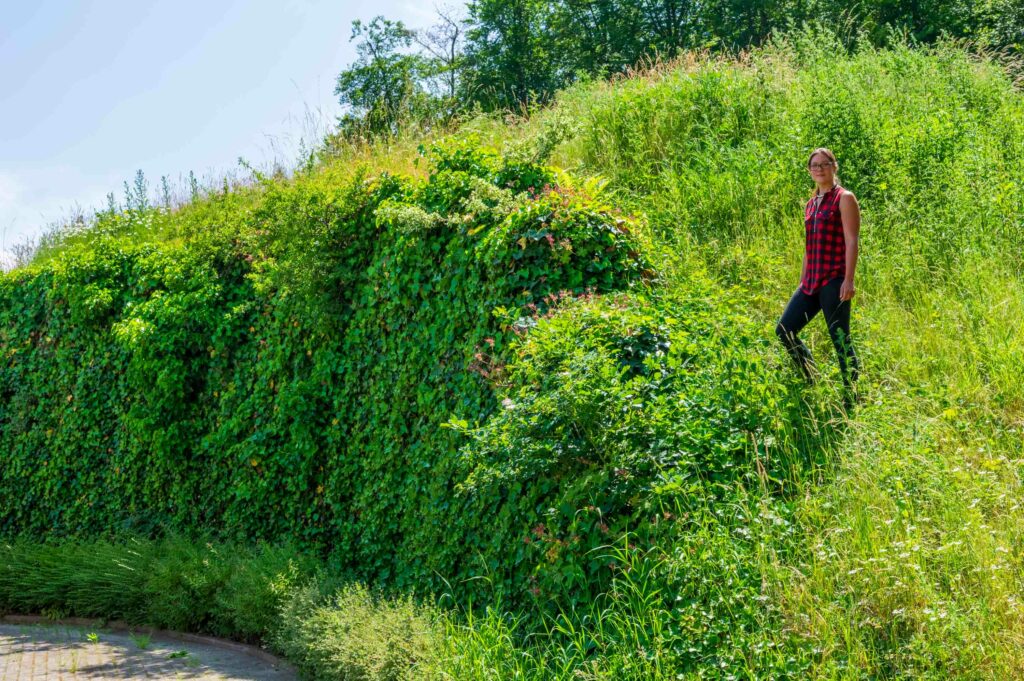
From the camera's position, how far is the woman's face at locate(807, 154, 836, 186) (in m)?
7.59

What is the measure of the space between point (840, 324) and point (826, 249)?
2.13 ft

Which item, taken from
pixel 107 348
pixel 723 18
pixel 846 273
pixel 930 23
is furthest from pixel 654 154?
pixel 723 18

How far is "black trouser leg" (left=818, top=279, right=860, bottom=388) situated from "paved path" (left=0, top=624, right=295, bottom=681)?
5296mm

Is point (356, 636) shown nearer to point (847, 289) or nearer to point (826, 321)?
point (826, 321)

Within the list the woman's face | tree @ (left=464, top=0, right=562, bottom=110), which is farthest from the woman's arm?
tree @ (left=464, top=0, right=562, bottom=110)

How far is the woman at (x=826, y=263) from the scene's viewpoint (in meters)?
7.32

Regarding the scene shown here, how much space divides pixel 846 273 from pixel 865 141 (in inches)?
165

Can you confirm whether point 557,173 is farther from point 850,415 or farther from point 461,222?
point 850,415

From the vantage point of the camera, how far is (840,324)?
7469mm

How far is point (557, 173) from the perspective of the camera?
8859mm

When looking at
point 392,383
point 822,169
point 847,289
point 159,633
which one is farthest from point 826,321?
point 159,633

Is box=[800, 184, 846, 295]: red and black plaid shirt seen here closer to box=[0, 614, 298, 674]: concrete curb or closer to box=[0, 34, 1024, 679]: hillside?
box=[0, 34, 1024, 679]: hillside

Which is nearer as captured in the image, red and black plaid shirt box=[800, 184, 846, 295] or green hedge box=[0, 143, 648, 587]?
red and black plaid shirt box=[800, 184, 846, 295]

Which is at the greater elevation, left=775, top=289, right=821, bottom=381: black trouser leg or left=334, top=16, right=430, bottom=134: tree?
left=334, top=16, right=430, bottom=134: tree
